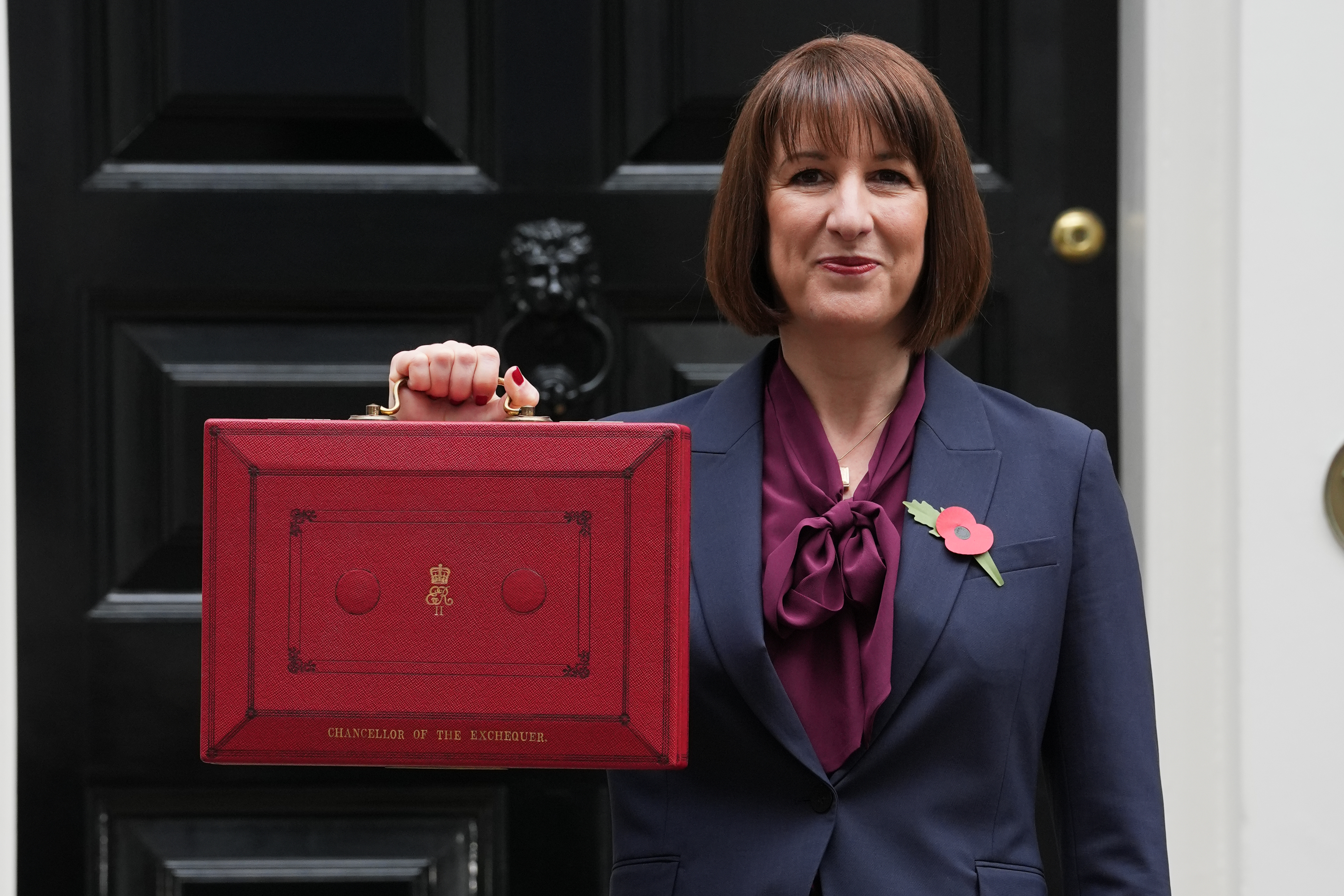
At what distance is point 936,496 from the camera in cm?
119

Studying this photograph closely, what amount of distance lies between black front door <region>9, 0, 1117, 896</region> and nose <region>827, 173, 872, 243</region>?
0.60 m

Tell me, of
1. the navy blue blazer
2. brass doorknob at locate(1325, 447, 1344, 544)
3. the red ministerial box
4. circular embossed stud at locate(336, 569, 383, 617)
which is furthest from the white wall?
circular embossed stud at locate(336, 569, 383, 617)

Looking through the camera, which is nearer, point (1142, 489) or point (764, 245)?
point (764, 245)

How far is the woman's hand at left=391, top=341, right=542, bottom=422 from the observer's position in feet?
3.64

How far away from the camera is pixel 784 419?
1265 millimetres

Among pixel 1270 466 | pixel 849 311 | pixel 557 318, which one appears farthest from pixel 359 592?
pixel 1270 466

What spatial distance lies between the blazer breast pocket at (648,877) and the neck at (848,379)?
38 cm

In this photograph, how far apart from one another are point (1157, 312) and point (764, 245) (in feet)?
2.04

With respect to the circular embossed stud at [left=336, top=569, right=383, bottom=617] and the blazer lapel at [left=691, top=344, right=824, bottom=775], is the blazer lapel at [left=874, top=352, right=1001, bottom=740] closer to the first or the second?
the blazer lapel at [left=691, top=344, right=824, bottom=775]

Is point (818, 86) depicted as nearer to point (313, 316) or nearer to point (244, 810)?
point (313, 316)

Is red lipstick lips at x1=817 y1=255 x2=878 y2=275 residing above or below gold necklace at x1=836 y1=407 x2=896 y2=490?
above

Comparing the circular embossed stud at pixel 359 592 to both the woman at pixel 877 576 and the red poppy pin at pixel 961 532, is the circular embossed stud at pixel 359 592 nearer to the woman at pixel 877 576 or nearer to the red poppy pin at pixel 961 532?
the woman at pixel 877 576

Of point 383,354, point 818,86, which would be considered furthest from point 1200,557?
point 383,354

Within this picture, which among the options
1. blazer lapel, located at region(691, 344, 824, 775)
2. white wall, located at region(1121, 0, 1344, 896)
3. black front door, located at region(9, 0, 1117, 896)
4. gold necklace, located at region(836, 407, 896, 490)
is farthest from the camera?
black front door, located at region(9, 0, 1117, 896)
